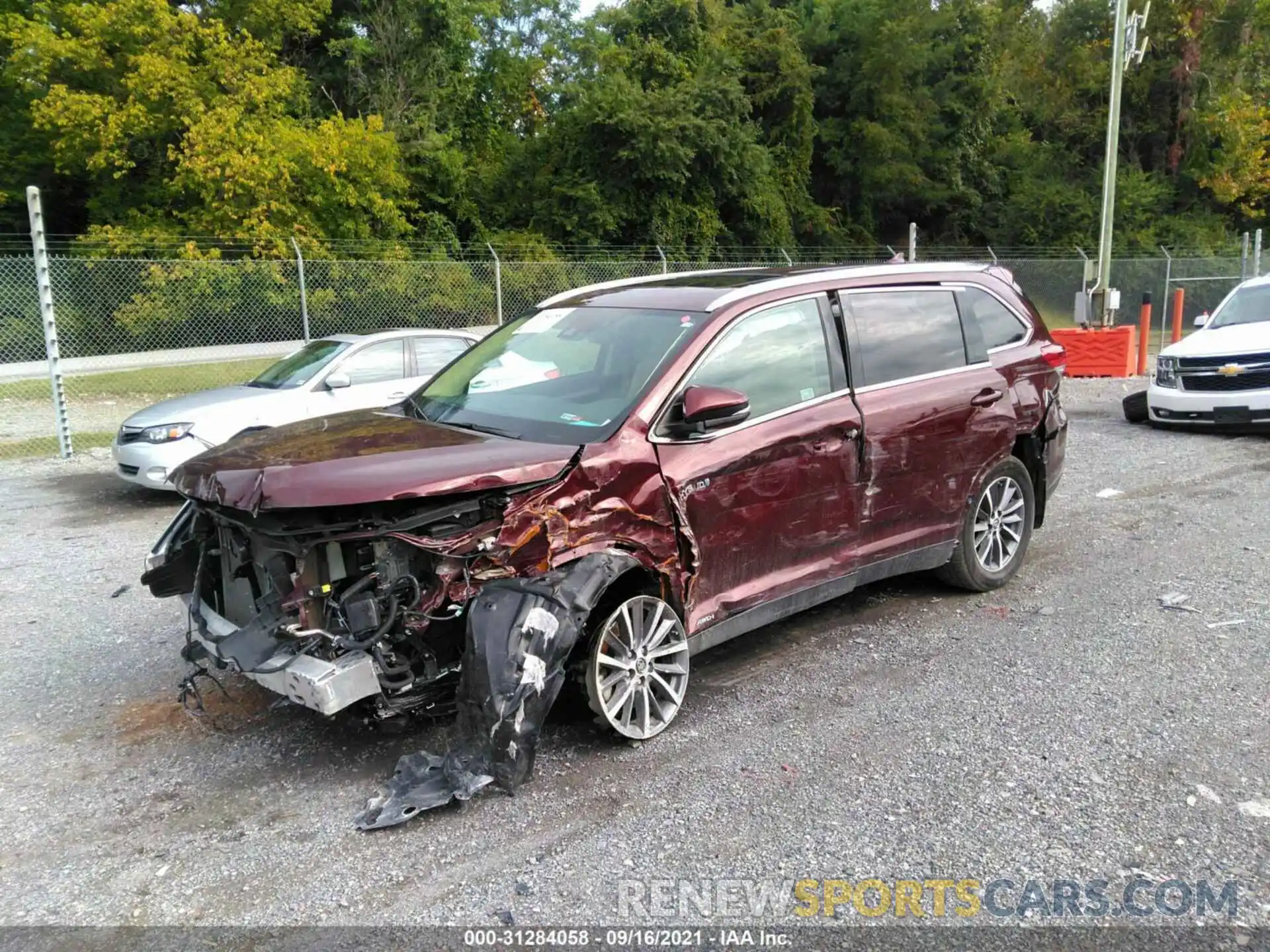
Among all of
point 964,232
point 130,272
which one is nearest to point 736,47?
point 964,232

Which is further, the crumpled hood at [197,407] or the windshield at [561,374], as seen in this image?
the crumpled hood at [197,407]

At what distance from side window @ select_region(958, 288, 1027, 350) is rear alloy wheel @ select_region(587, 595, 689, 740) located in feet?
9.83

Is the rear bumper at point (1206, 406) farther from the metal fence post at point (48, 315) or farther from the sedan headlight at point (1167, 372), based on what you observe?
the metal fence post at point (48, 315)

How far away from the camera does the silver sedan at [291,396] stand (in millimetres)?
8430

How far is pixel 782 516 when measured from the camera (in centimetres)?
445

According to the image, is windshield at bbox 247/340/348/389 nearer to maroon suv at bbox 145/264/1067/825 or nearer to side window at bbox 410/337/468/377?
side window at bbox 410/337/468/377

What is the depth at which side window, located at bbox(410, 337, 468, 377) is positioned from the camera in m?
9.70

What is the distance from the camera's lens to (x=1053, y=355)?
6.14 metres

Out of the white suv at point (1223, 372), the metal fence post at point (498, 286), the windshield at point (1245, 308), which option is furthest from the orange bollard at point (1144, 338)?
the metal fence post at point (498, 286)

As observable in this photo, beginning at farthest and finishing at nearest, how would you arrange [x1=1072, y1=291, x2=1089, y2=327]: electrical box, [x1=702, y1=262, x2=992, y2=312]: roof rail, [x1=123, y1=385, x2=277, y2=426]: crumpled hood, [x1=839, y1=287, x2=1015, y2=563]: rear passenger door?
[x1=1072, y1=291, x2=1089, y2=327]: electrical box, [x1=123, y1=385, x2=277, y2=426]: crumpled hood, [x1=839, y1=287, x2=1015, y2=563]: rear passenger door, [x1=702, y1=262, x2=992, y2=312]: roof rail

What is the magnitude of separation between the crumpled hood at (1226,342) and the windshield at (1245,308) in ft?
0.77

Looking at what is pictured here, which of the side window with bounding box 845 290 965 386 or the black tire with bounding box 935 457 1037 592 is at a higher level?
the side window with bounding box 845 290 965 386

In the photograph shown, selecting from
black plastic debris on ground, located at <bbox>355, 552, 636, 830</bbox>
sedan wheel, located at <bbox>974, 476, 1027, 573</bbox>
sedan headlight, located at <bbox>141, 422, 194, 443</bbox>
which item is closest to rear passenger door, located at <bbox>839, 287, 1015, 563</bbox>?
sedan wheel, located at <bbox>974, 476, 1027, 573</bbox>

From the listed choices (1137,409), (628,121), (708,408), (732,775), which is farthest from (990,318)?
(628,121)
